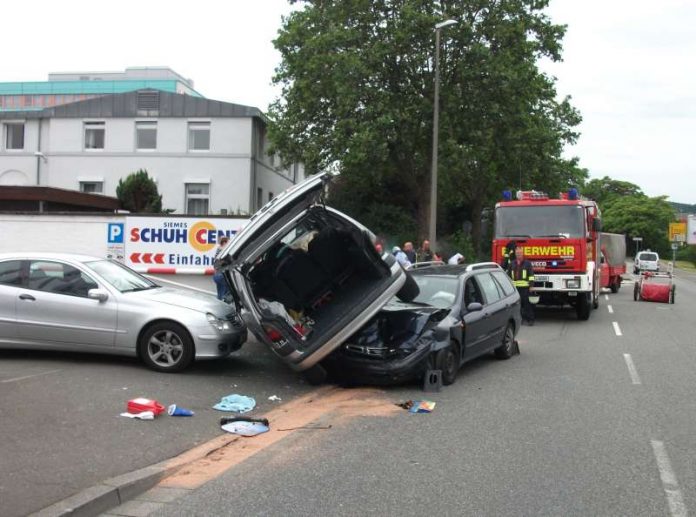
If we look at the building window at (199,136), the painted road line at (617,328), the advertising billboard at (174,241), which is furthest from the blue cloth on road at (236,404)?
the building window at (199,136)

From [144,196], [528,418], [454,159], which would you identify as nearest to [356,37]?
[454,159]

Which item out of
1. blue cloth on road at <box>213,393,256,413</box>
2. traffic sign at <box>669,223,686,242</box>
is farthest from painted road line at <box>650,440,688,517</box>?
traffic sign at <box>669,223,686,242</box>

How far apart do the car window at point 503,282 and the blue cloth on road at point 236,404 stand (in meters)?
5.09

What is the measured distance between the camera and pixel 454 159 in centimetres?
2620

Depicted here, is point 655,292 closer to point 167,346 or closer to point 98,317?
point 167,346

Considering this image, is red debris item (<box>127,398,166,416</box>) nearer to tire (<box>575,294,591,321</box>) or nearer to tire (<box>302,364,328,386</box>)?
tire (<box>302,364,328,386</box>)

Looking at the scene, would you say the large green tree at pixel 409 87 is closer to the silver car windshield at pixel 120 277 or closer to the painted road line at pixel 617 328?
the painted road line at pixel 617 328

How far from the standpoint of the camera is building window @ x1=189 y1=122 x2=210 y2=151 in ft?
108

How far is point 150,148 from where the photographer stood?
33.3 metres

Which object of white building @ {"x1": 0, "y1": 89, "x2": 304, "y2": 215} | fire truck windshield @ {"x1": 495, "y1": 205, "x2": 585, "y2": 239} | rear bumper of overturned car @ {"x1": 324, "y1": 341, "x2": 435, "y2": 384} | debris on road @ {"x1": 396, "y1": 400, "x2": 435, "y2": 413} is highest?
white building @ {"x1": 0, "y1": 89, "x2": 304, "y2": 215}

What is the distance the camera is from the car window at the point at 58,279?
8734 mm

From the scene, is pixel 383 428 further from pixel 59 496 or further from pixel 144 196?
pixel 144 196

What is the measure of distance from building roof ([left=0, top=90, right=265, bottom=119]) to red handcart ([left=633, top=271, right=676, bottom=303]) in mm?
19106

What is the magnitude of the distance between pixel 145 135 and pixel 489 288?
27.0 m
